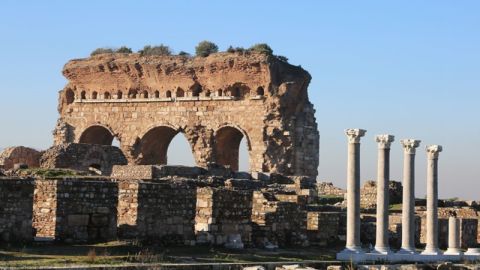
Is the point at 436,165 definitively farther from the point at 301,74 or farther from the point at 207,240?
the point at 301,74

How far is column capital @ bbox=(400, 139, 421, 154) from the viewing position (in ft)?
68.2

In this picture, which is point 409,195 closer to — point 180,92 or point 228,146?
point 228,146

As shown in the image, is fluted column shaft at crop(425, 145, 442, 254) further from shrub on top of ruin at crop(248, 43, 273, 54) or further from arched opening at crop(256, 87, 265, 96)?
shrub on top of ruin at crop(248, 43, 273, 54)

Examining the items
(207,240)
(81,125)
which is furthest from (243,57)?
(207,240)

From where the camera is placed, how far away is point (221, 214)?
719 inches

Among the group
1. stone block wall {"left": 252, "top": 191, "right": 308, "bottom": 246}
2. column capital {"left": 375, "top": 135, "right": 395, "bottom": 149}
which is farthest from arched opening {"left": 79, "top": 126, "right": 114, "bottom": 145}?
column capital {"left": 375, "top": 135, "right": 395, "bottom": 149}

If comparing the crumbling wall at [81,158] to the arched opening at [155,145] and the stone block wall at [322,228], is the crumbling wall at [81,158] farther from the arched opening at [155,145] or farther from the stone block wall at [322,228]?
the stone block wall at [322,228]

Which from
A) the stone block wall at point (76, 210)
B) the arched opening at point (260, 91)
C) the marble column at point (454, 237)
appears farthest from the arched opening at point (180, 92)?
the stone block wall at point (76, 210)

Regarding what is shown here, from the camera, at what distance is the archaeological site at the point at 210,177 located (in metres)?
16.5

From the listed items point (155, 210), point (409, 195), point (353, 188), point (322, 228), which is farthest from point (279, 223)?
point (155, 210)

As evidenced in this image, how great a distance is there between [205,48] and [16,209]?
27.1 metres

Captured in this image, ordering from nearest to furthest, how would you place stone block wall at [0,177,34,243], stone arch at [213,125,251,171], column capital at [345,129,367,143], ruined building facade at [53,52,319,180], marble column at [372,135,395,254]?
1. stone block wall at [0,177,34,243]
2. column capital at [345,129,367,143]
3. marble column at [372,135,395,254]
4. ruined building facade at [53,52,319,180]
5. stone arch at [213,125,251,171]

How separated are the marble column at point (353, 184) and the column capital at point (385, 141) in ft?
2.33

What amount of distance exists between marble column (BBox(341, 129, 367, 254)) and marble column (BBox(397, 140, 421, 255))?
5.77ft
